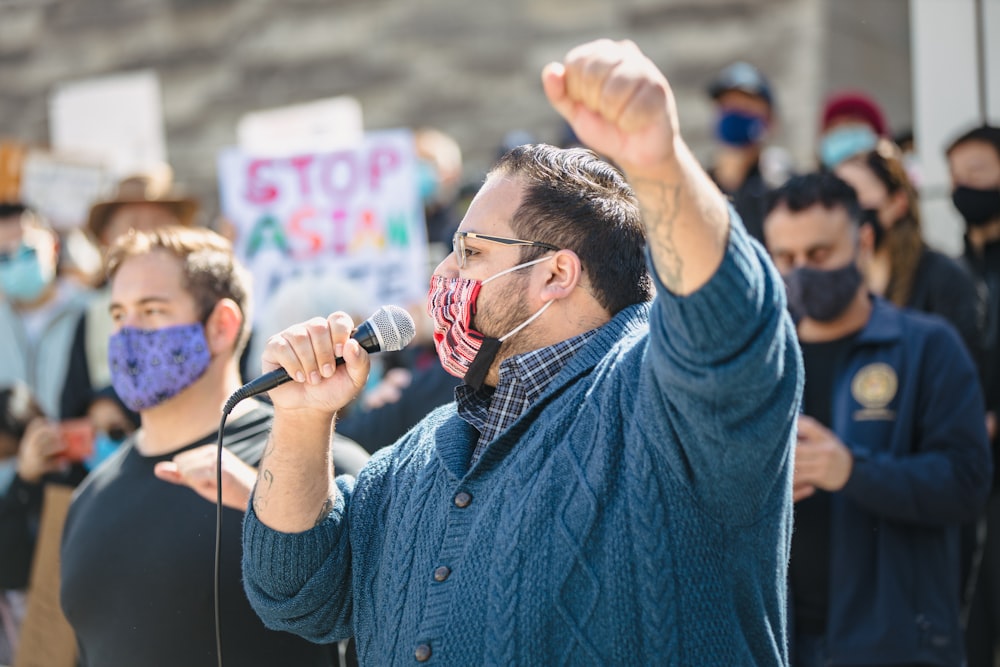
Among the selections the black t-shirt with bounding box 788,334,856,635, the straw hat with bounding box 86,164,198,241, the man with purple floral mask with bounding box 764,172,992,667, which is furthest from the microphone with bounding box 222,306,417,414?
the straw hat with bounding box 86,164,198,241

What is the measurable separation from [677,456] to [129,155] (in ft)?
29.0

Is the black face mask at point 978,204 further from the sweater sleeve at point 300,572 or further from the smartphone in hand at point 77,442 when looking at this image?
the smartphone in hand at point 77,442

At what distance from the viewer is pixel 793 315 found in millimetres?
4242

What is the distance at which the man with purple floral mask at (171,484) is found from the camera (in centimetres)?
318

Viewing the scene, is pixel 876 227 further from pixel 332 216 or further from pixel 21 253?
pixel 21 253

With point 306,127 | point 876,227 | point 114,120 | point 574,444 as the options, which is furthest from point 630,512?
point 114,120

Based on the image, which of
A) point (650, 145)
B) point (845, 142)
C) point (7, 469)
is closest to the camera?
point (650, 145)

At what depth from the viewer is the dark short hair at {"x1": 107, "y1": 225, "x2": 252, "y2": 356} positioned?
146 inches

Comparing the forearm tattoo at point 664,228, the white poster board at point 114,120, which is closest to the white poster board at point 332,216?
the white poster board at point 114,120

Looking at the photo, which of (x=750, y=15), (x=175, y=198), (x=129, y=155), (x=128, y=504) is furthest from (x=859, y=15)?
(x=128, y=504)

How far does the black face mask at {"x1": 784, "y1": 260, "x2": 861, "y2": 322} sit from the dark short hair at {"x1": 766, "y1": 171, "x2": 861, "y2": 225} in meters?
0.25

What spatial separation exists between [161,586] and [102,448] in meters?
2.35

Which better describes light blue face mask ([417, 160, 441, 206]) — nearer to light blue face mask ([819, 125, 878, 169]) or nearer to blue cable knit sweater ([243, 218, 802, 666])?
light blue face mask ([819, 125, 878, 169])

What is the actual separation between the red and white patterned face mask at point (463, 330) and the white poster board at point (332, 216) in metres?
4.34
